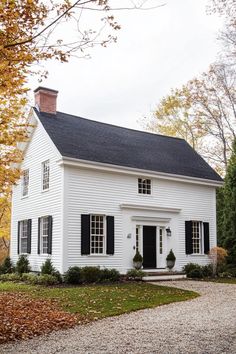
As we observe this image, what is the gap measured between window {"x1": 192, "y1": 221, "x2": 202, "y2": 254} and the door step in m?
2.14

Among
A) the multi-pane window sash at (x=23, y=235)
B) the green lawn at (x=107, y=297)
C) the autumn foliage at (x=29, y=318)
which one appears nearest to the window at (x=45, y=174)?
the multi-pane window sash at (x=23, y=235)

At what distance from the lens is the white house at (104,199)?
16.7 m

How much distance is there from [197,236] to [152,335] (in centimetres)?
1417

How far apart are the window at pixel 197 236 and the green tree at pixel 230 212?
148 centimetres

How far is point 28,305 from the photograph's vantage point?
33.9ft

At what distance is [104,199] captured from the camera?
57.9 feet

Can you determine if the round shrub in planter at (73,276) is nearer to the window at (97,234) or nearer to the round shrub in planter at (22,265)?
the window at (97,234)

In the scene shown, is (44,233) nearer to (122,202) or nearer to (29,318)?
(122,202)

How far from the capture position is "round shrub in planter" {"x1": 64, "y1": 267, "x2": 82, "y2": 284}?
15367mm

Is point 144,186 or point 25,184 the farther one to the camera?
point 25,184

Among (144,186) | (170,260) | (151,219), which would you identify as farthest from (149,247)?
(144,186)

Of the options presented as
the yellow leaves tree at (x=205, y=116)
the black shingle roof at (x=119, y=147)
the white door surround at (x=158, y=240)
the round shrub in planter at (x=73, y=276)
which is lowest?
the round shrub in planter at (x=73, y=276)

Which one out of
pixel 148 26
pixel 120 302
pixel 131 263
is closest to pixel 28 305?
pixel 120 302

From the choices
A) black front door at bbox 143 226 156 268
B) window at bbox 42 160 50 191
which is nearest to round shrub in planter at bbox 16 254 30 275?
window at bbox 42 160 50 191
